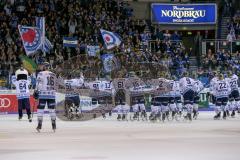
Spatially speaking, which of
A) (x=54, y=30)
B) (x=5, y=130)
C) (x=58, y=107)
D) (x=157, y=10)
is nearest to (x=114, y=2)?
(x=157, y=10)

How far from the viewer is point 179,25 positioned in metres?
42.1

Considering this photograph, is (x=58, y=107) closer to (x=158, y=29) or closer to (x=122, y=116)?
(x=122, y=116)

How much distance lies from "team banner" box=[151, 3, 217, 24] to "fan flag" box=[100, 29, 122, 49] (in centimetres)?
693

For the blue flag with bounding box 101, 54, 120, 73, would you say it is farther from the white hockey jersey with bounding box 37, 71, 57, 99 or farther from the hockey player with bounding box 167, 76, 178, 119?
the white hockey jersey with bounding box 37, 71, 57, 99

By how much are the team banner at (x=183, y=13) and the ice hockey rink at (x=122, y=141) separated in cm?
1864

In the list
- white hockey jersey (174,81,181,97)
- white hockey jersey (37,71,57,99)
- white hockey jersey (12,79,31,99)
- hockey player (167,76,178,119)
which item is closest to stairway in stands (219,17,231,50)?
white hockey jersey (174,81,181,97)

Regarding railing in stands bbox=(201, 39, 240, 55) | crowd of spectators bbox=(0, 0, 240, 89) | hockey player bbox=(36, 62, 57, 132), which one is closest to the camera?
hockey player bbox=(36, 62, 57, 132)

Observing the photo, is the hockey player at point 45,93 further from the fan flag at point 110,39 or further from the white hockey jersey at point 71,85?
the fan flag at point 110,39

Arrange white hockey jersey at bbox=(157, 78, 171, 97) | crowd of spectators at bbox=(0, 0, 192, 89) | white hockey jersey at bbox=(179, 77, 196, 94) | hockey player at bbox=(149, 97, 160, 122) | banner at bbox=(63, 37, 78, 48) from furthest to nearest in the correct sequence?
banner at bbox=(63, 37, 78, 48)
crowd of spectators at bbox=(0, 0, 192, 89)
white hockey jersey at bbox=(179, 77, 196, 94)
hockey player at bbox=(149, 97, 160, 122)
white hockey jersey at bbox=(157, 78, 171, 97)

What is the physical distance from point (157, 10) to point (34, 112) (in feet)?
48.4

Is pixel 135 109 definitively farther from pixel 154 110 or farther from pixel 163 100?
pixel 163 100

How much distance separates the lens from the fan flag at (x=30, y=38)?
31.8 meters

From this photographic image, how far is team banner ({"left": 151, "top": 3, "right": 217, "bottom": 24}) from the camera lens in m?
41.6

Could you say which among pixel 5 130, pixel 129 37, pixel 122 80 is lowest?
pixel 5 130
